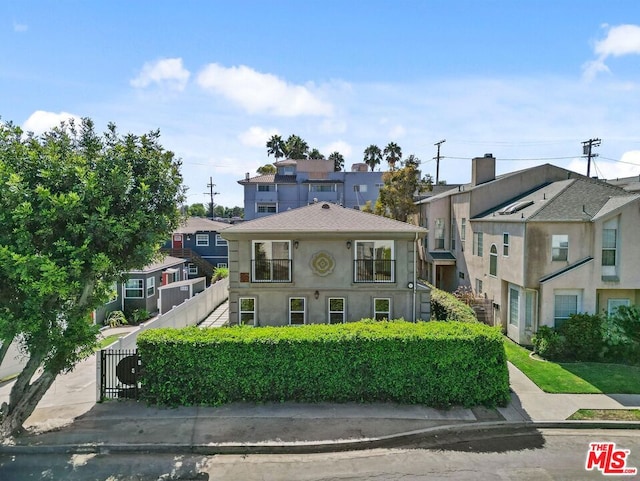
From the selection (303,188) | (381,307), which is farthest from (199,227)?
(381,307)

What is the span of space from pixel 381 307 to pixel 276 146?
6203cm

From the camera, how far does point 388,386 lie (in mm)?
12609

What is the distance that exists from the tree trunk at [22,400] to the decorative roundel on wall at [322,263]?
10.4m

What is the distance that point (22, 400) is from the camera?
35.2 feet

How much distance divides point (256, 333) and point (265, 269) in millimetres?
5749

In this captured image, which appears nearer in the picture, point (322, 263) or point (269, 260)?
point (322, 263)

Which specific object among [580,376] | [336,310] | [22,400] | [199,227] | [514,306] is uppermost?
[199,227]

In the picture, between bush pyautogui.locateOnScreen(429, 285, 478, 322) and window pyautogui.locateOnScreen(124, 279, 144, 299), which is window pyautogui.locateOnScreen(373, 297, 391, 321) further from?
window pyautogui.locateOnScreen(124, 279, 144, 299)

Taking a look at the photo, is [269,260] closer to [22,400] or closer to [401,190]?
[22,400]

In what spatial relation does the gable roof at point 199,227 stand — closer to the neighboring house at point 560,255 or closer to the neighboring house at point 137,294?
the neighboring house at point 137,294

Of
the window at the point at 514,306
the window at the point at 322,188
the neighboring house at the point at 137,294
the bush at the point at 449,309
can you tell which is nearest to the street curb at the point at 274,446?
the bush at the point at 449,309

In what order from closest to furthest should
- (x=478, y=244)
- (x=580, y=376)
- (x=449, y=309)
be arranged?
(x=580, y=376), (x=449, y=309), (x=478, y=244)

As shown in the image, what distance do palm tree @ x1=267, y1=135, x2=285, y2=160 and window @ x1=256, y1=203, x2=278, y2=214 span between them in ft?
91.9

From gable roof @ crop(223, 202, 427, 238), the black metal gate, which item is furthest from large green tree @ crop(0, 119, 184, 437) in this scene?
gable roof @ crop(223, 202, 427, 238)
